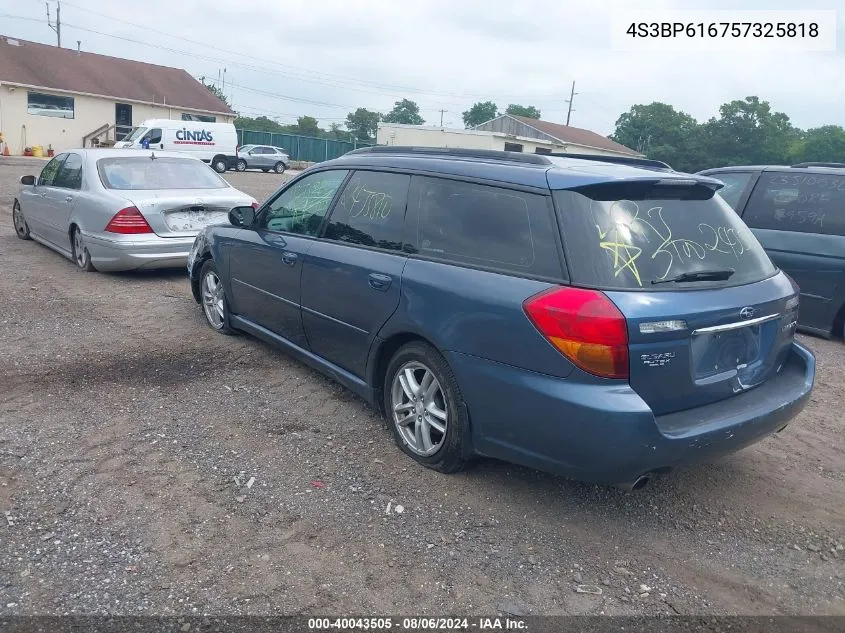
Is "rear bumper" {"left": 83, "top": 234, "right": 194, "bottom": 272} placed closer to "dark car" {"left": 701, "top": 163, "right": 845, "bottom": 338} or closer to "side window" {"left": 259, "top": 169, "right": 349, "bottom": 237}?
"side window" {"left": 259, "top": 169, "right": 349, "bottom": 237}

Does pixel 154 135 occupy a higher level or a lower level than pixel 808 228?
higher

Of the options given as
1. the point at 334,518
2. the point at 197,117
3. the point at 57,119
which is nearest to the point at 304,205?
the point at 334,518

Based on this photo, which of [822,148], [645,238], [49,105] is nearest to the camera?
[645,238]

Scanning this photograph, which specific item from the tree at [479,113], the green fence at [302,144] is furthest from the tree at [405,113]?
the green fence at [302,144]

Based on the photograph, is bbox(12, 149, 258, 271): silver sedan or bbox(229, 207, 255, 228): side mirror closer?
bbox(229, 207, 255, 228): side mirror

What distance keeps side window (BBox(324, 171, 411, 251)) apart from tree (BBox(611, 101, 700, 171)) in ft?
175

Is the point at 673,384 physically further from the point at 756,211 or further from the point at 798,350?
the point at 756,211

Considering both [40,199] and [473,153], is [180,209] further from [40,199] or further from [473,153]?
[473,153]

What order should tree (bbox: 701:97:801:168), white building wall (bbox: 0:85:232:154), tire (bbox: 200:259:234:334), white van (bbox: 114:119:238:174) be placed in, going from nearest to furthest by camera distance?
tire (bbox: 200:259:234:334) < white van (bbox: 114:119:238:174) < white building wall (bbox: 0:85:232:154) < tree (bbox: 701:97:801:168)

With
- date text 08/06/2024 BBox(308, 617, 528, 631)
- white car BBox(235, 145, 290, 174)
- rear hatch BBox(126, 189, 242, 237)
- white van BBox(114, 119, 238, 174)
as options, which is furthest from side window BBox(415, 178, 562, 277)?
white car BBox(235, 145, 290, 174)

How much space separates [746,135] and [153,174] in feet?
182

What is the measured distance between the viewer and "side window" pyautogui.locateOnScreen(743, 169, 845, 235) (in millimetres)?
7004

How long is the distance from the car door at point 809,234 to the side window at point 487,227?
4563mm

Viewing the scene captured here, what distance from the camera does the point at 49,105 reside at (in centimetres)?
3775
